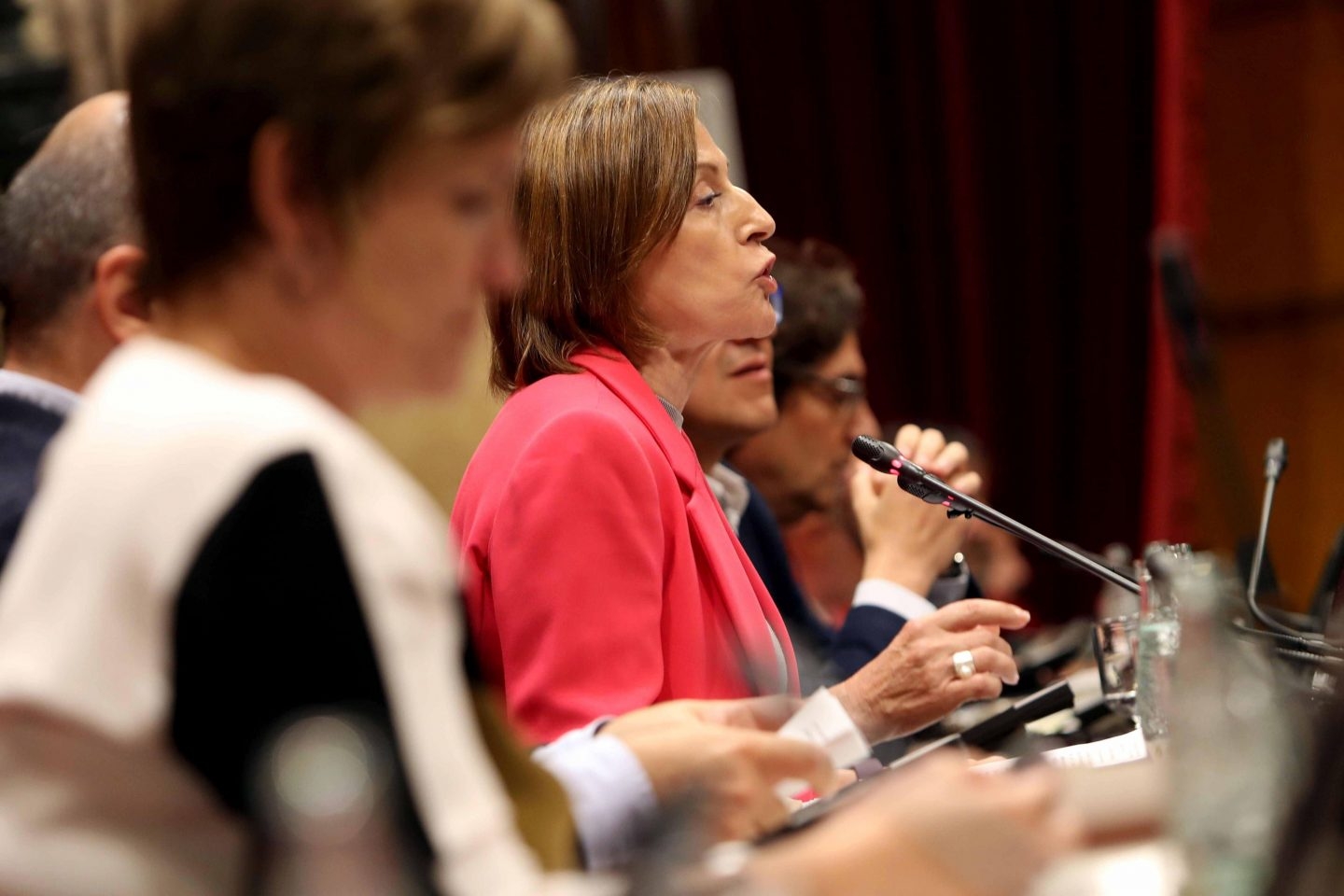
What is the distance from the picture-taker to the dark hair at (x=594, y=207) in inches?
63.2

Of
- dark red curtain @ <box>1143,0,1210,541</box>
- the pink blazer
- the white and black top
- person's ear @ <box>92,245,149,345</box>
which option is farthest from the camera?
dark red curtain @ <box>1143,0,1210,541</box>

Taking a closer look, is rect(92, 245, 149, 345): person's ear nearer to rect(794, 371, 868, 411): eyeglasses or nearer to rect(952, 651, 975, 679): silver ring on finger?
rect(952, 651, 975, 679): silver ring on finger

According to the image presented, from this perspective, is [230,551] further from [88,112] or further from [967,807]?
[88,112]

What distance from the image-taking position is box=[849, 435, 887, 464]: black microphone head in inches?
62.2

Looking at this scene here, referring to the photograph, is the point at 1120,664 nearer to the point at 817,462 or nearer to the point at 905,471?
the point at 905,471

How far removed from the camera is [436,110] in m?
0.77

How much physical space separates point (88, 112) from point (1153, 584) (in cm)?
129

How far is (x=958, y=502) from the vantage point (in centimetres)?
155

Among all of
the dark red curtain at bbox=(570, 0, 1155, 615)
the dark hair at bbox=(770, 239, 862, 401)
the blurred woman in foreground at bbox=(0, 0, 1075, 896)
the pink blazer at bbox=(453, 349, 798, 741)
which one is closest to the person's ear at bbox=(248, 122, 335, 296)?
the blurred woman in foreground at bbox=(0, 0, 1075, 896)

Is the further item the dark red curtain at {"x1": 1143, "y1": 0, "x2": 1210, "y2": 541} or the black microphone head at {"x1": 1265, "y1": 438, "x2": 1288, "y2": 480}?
the dark red curtain at {"x1": 1143, "y1": 0, "x2": 1210, "y2": 541}

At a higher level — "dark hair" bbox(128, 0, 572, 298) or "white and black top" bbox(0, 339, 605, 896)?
"dark hair" bbox(128, 0, 572, 298)

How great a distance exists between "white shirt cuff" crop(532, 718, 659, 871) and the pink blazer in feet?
0.93

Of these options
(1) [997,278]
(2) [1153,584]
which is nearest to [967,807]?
(2) [1153,584]

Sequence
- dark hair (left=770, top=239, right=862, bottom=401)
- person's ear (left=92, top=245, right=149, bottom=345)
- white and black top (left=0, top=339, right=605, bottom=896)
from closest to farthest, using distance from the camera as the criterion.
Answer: white and black top (left=0, top=339, right=605, bottom=896) < person's ear (left=92, top=245, right=149, bottom=345) < dark hair (left=770, top=239, right=862, bottom=401)
